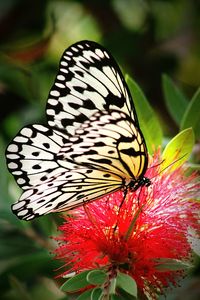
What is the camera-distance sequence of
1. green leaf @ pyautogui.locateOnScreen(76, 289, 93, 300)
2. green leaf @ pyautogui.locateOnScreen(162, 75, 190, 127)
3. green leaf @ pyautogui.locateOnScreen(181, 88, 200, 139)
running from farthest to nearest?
green leaf @ pyautogui.locateOnScreen(162, 75, 190, 127) → green leaf @ pyautogui.locateOnScreen(181, 88, 200, 139) → green leaf @ pyautogui.locateOnScreen(76, 289, 93, 300)

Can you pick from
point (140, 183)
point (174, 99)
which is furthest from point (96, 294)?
point (174, 99)

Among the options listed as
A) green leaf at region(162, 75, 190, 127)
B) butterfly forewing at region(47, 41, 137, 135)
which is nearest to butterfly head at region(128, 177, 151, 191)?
butterfly forewing at region(47, 41, 137, 135)

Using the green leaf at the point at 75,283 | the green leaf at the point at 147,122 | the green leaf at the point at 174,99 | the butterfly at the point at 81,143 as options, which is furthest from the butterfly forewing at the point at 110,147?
the green leaf at the point at 174,99

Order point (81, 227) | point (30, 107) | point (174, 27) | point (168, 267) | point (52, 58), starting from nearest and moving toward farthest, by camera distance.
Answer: point (168, 267), point (81, 227), point (30, 107), point (52, 58), point (174, 27)

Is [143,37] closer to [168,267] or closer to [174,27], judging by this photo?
[174,27]

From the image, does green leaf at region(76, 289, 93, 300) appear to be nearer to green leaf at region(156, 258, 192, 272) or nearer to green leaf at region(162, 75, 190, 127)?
green leaf at region(156, 258, 192, 272)

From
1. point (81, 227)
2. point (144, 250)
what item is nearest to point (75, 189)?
point (81, 227)
